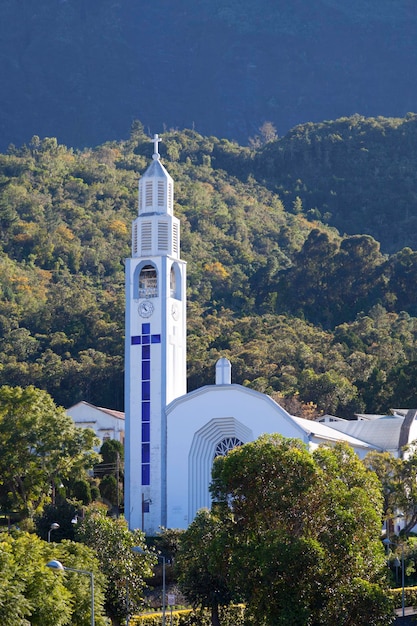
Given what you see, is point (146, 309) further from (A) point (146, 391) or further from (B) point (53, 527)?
(B) point (53, 527)

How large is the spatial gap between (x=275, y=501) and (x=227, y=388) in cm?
1696

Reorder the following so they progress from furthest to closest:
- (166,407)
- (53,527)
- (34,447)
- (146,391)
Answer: (146,391) < (166,407) < (34,447) < (53,527)

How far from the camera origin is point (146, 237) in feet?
196

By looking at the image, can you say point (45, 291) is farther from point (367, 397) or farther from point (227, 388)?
point (227, 388)

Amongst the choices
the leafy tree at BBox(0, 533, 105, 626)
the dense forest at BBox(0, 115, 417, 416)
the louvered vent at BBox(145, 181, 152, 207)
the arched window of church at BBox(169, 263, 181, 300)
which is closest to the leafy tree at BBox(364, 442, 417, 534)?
the arched window of church at BBox(169, 263, 181, 300)

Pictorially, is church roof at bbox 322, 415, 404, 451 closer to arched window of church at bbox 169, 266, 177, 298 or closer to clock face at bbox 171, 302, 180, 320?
clock face at bbox 171, 302, 180, 320

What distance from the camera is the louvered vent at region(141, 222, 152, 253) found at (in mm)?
59500

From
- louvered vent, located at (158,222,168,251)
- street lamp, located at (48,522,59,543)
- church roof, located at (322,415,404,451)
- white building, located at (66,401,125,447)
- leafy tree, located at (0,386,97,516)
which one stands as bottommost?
street lamp, located at (48,522,59,543)

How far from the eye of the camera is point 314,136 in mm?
139125

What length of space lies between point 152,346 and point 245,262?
182 feet

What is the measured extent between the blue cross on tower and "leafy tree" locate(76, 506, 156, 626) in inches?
506

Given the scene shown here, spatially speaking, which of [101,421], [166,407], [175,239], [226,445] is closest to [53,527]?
[166,407]

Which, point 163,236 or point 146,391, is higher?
point 163,236

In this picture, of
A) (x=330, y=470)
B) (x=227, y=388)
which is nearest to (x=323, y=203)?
(x=227, y=388)
